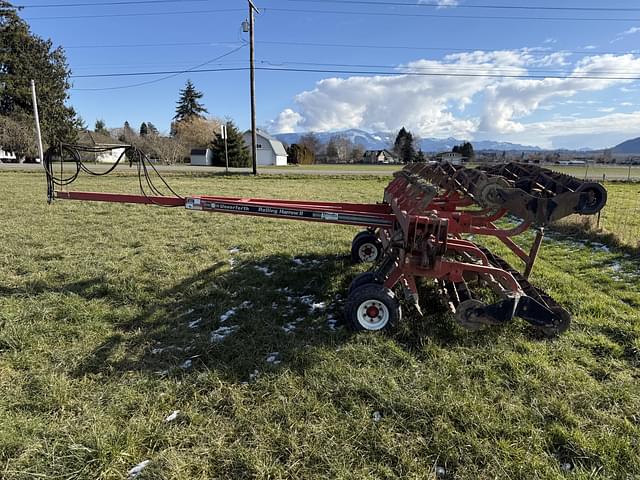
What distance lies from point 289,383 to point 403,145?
86744mm

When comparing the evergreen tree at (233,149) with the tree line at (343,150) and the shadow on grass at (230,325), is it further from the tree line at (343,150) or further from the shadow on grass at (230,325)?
the shadow on grass at (230,325)

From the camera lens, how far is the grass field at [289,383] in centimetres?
238

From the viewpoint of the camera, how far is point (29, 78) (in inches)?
1770

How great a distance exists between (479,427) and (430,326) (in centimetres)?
143

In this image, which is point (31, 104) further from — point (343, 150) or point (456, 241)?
point (343, 150)

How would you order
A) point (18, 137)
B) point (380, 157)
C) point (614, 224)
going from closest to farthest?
point (614, 224)
point (18, 137)
point (380, 157)

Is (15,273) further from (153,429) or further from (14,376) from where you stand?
(153,429)

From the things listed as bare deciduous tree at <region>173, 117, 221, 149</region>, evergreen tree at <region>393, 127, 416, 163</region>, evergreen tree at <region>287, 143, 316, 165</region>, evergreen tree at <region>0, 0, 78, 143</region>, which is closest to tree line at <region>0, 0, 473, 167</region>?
evergreen tree at <region>0, 0, 78, 143</region>

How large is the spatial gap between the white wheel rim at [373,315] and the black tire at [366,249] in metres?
2.34

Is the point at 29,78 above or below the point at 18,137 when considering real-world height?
above

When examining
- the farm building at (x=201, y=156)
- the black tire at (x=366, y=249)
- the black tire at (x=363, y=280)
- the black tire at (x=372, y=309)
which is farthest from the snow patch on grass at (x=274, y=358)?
the farm building at (x=201, y=156)

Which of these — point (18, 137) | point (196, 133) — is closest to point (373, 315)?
point (18, 137)

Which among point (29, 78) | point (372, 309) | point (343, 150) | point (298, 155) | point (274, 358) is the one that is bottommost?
point (274, 358)

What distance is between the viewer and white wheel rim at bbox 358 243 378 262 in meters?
6.14
